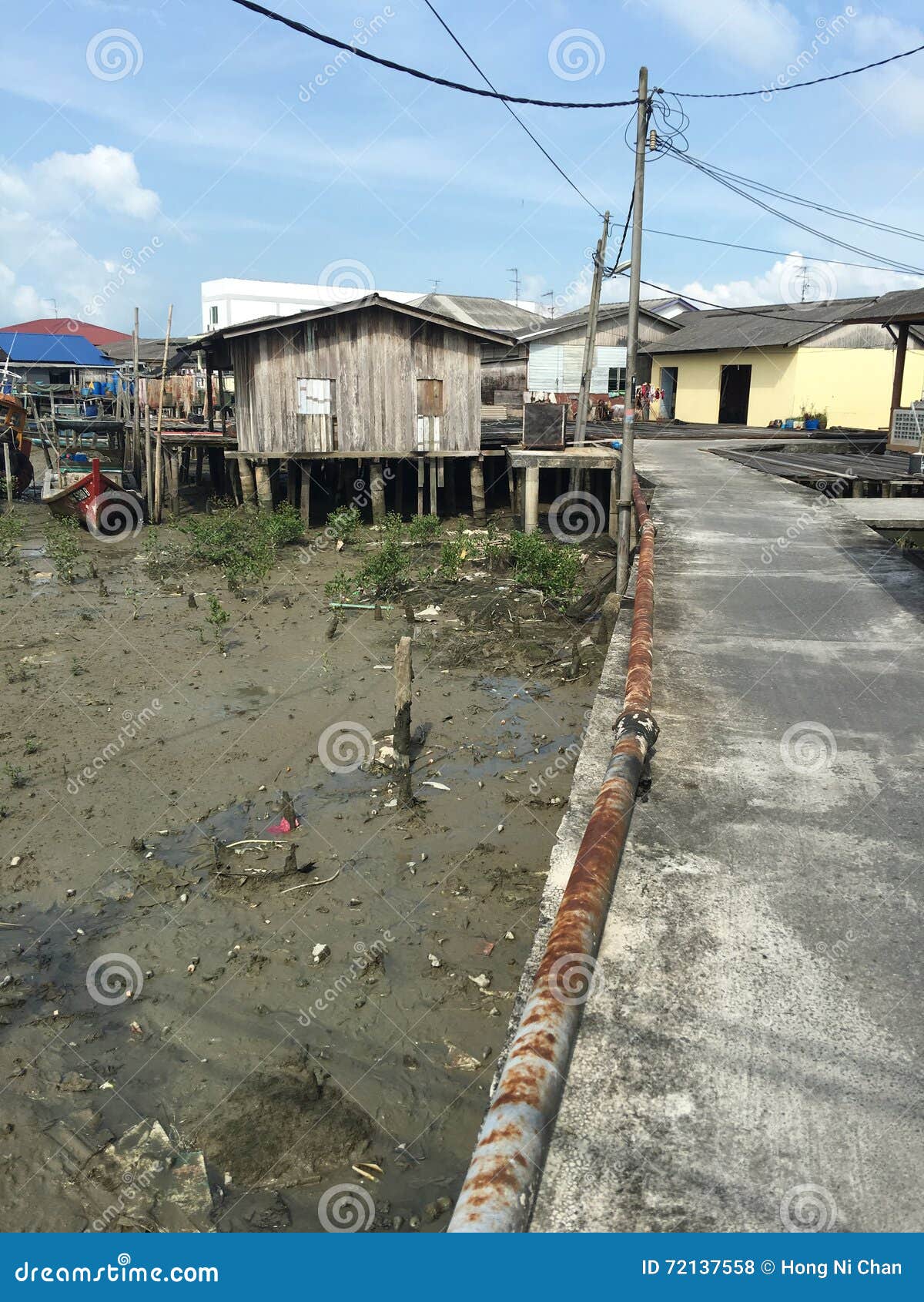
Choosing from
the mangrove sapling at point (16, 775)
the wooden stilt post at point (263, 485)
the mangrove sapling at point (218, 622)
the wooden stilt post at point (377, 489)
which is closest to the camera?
the mangrove sapling at point (16, 775)

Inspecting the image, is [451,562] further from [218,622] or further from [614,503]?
[218,622]

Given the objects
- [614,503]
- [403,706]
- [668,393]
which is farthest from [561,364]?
[403,706]

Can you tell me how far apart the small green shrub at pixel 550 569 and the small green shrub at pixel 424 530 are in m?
3.98

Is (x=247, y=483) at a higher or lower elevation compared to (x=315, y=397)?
lower

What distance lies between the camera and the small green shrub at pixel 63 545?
17672 millimetres

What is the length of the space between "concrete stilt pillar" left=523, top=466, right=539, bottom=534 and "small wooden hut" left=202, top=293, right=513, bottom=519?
350 cm

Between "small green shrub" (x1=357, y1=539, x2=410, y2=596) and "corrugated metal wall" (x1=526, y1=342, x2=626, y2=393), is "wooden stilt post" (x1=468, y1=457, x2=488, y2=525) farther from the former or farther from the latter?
"corrugated metal wall" (x1=526, y1=342, x2=626, y2=393)

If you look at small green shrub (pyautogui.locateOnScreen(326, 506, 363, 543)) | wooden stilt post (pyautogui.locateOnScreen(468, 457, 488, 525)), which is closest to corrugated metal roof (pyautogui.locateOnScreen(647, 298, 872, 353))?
wooden stilt post (pyautogui.locateOnScreen(468, 457, 488, 525))

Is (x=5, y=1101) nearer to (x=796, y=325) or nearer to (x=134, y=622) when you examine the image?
(x=134, y=622)

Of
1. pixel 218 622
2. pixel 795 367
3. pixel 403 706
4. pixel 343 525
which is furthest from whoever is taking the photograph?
pixel 795 367

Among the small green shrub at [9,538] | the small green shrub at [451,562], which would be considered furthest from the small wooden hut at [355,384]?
the small green shrub at [451,562]

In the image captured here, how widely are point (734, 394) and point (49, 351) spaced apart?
33607 mm

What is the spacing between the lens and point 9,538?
2039cm

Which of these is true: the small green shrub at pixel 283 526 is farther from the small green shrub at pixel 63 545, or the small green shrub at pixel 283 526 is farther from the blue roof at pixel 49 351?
the blue roof at pixel 49 351
